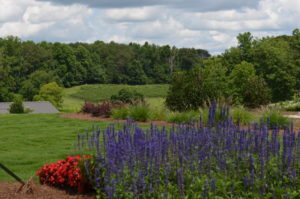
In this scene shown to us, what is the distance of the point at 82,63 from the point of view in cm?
8038

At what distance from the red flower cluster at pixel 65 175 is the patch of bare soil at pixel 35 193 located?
142mm

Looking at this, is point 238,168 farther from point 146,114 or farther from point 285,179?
point 146,114

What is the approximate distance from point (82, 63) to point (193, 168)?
2996 inches

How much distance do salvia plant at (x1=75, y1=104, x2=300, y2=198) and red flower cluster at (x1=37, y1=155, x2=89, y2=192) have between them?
0.36 metres

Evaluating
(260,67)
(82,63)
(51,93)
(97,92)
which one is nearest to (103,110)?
(260,67)

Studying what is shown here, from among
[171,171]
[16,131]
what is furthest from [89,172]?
[16,131]

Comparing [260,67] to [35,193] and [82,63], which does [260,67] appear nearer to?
[35,193]

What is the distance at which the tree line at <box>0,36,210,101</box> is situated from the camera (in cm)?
6588

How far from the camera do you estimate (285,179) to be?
568 centimetres

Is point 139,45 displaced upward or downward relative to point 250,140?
upward

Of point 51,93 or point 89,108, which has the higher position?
point 89,108

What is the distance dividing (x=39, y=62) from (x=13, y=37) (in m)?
6.64

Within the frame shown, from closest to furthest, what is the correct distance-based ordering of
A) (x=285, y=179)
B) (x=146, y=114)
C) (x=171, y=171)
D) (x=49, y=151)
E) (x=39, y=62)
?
(x=285, y=179) < (x=171, y=171) < (x=49, y=151) < (x=146, y=114) < (x=39, y=62)

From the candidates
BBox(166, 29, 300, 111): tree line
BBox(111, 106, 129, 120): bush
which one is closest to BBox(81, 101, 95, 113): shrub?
BBox(111, 106, 129, 120): bush
